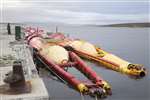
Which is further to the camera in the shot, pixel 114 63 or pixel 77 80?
pixel 114 63

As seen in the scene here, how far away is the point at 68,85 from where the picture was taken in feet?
57.4

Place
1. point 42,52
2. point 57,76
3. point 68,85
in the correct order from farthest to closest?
point 42,52 < point 57,76 < point 68,85

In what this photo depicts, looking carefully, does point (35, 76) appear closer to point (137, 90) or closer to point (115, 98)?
point (115, 98)

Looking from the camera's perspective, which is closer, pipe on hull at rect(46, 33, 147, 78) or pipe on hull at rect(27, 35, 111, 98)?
pipe on hull at rect(27, 35, 111, 98)

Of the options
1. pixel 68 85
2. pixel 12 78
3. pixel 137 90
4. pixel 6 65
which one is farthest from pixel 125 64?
pixel 12 78

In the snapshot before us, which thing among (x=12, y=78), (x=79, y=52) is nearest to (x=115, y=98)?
(x=12, y=78)

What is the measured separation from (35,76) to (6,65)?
2803mm

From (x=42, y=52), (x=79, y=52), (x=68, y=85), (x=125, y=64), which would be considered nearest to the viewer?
(x=68, y=85)

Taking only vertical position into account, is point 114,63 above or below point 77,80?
above

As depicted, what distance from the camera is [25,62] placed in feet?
45.8

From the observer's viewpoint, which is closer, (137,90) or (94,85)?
(94,85)

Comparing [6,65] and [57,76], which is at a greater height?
[6,65]

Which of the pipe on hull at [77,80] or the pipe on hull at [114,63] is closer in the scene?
the pipe on hull at [77,80]

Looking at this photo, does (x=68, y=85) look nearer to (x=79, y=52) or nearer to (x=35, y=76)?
(x=35, y=76)
